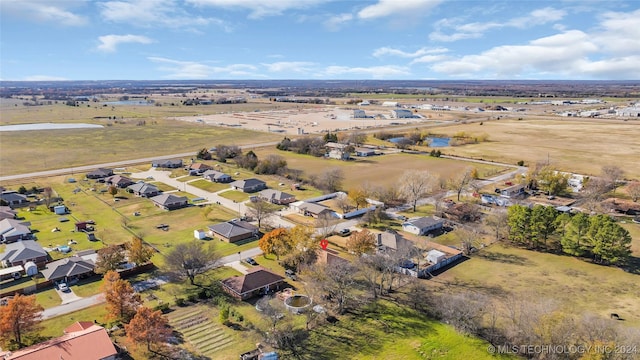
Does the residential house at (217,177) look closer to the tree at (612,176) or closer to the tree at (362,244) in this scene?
the tree at (362,244)

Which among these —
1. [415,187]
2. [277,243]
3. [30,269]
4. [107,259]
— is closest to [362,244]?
[277,243]

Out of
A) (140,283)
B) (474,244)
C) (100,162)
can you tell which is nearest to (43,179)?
(100,162)

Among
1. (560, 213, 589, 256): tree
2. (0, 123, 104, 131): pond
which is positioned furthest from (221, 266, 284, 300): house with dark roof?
(0, 123, 104, 131): pond

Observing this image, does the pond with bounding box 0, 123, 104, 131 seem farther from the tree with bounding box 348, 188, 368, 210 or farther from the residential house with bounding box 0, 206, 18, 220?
the tree with bounding box 348, 188, 368, 210

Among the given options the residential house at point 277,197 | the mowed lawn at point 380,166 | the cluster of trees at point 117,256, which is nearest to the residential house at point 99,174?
the mowed lawn at point 380,166

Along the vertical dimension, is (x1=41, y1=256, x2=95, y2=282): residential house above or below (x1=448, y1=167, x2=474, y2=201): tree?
below

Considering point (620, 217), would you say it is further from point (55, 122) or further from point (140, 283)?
point (55, 122)
